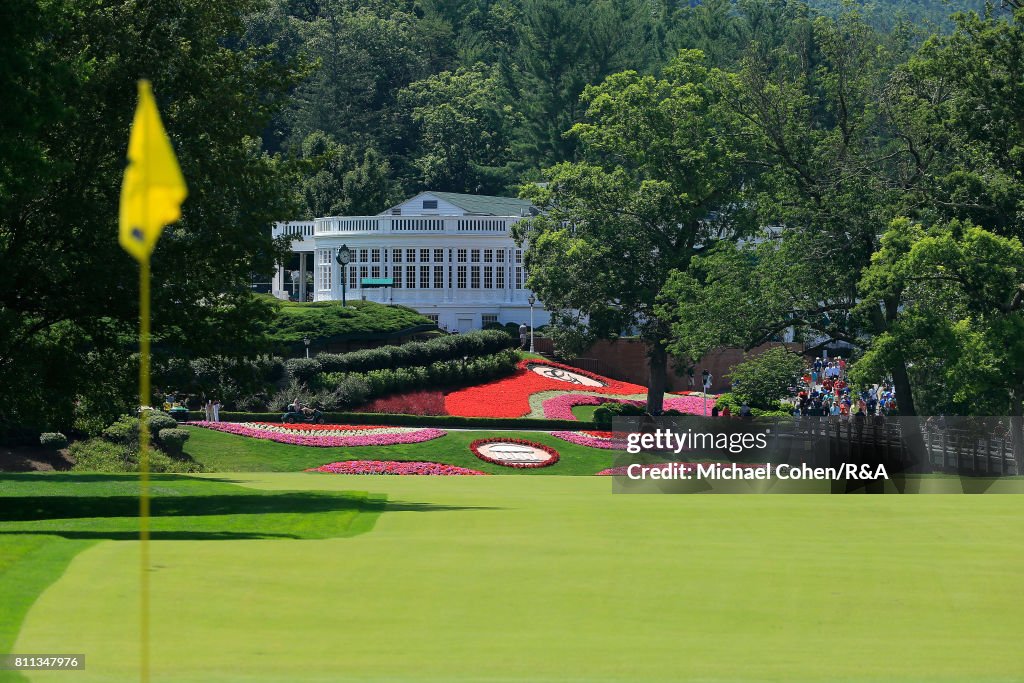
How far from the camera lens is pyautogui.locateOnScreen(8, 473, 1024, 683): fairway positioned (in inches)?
529

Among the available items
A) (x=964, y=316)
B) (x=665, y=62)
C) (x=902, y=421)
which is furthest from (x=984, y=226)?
(x=665, y=62)

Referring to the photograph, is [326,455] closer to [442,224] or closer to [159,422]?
[159,422]

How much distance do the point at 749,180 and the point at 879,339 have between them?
20.2 metres

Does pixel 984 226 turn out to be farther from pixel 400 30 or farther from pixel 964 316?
pixel 400 30

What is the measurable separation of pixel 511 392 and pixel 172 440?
23.2 meters

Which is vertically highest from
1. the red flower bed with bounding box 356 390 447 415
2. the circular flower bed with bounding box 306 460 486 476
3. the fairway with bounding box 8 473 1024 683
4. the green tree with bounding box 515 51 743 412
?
the green tree with bounding box 515 51 743 412

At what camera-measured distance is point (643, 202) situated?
2347 inches

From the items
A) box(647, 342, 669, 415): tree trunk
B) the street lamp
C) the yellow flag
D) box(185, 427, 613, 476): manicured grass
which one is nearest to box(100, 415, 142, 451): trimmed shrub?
box(185, 427, 613, 476): manicured grass

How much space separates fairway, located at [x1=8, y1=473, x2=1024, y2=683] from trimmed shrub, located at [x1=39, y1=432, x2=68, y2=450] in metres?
21.4

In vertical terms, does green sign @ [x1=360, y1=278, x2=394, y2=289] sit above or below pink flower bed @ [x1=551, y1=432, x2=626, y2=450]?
above

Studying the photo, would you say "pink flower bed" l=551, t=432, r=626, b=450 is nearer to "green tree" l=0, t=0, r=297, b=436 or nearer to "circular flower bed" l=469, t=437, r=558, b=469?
"circular flower bed" l=469, t=437, r=558, b=469

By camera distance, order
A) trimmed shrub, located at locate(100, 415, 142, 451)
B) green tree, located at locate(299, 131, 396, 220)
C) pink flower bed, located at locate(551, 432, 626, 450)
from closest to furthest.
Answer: trimmed shrub, located at locate(100, 415, 142, 451) → pink flower bed, located at locate(551, 432, 626, 450) → green tree, located at locate(299, 131, 396, 220)

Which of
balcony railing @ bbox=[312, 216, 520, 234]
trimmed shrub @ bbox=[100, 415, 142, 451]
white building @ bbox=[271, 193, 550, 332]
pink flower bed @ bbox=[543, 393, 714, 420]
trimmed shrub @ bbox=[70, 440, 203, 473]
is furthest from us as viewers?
balcony railing @ bbox=[312, 216, 520, 234]

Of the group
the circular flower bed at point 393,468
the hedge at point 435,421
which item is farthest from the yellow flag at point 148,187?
the hedge at point 435,421
